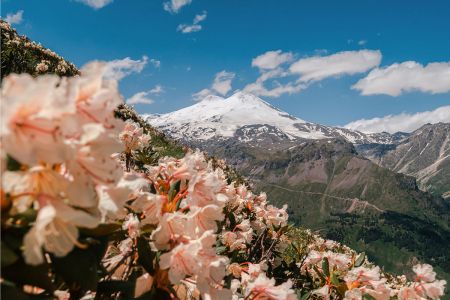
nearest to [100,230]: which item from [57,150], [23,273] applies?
→ [23,273]

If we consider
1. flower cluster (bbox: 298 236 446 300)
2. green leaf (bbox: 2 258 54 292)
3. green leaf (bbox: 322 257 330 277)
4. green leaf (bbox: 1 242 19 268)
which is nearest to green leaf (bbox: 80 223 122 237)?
green leaf (bbox: 2 258 54 292)

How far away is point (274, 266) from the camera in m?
7.86

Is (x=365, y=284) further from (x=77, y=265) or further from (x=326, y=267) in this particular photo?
(x=77, y=265)

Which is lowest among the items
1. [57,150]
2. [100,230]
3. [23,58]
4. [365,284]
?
[365,284]

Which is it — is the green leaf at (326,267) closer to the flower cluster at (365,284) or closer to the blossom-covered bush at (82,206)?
the flower cluster at (365,284)

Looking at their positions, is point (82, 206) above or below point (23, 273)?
above

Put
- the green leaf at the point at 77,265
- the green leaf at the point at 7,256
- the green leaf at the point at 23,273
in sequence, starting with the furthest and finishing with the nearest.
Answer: the green leaf at the point at 77,265, the green leaf at the point at 23,273, the green leaf at the point at 7,256

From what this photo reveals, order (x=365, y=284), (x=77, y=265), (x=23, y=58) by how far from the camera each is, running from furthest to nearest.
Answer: (x=23, y=58) < (x=365, y=284) < (x=77, y=265)

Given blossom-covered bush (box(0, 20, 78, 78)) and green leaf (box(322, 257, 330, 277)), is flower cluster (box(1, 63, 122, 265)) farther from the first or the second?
blossom-covered bush (box(0, 20, 78, 78))

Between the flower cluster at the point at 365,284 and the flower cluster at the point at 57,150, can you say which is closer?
the flower cluster at the point at 57,150

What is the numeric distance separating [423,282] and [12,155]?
5.03m

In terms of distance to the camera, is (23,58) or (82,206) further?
(23,58)

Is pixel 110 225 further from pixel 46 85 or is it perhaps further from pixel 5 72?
pixel 5 72

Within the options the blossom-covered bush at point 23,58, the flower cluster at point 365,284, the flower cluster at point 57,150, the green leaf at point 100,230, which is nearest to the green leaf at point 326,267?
the flower cluster at point 365,284
